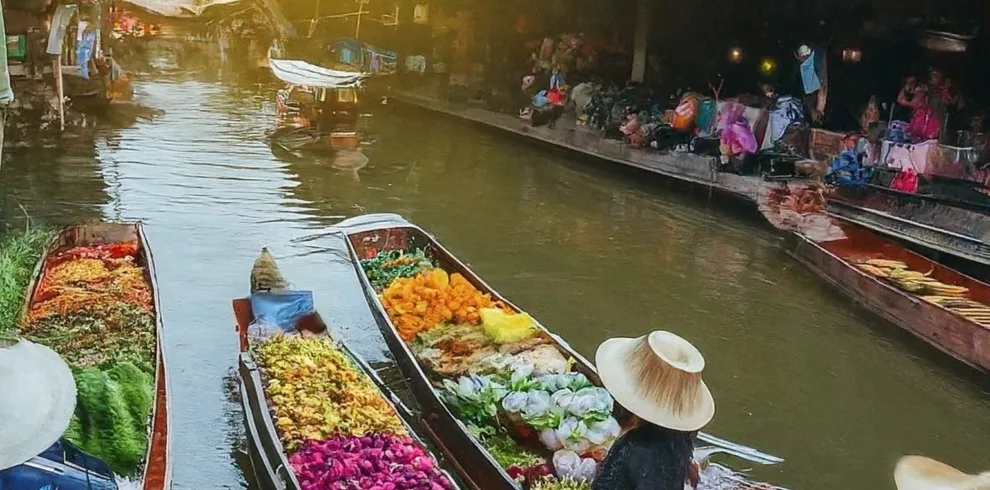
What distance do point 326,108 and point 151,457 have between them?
12.1 m

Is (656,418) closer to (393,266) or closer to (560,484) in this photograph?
(560,484)

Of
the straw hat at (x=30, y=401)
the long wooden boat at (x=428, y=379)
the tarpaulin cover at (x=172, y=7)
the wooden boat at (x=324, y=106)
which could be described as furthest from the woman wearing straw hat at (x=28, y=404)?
the tarpaulin cover at (x=172, y=7)

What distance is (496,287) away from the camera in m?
9.35

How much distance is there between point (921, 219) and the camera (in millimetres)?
10164

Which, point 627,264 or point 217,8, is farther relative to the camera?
point 217,8

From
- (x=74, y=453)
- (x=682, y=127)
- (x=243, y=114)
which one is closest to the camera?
(x=74, y=453)

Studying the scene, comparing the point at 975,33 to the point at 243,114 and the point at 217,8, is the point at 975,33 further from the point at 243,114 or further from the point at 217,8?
the point at 217,8

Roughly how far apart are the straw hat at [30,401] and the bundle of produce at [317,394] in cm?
188

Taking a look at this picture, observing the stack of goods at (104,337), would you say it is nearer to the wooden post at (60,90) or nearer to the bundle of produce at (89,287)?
the bundle of produce at (89,287)

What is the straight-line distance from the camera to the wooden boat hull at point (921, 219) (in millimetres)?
9047

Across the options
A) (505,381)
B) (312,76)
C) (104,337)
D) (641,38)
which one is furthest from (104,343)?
(641,38)

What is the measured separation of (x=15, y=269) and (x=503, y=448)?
16.5 feet

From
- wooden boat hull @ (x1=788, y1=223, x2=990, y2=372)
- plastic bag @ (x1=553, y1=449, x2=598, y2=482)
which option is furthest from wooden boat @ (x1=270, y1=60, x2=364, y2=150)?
plastic bag @ (x1=553, y1=449, x2=598, y2=482)

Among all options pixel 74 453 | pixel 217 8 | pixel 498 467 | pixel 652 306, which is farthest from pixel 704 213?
pixel 217 8
